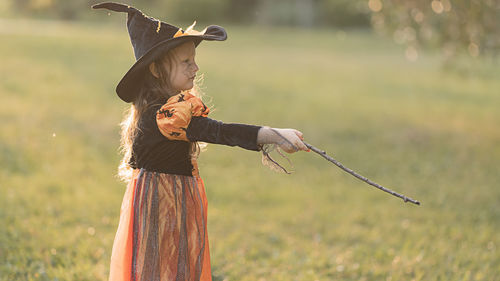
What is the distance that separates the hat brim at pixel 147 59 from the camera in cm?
297

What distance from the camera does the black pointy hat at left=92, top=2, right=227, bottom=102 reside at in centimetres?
298

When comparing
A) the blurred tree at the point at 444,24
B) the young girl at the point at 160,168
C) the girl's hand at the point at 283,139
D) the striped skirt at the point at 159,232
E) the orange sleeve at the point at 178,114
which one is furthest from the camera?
the blurred tree at the point at 444,24

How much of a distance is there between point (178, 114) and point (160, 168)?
42 centimetres

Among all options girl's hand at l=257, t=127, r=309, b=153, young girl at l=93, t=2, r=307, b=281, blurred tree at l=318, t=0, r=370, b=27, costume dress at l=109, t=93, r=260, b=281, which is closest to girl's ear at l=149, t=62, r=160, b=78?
young girl at l=93, t=2, r=307, b=281

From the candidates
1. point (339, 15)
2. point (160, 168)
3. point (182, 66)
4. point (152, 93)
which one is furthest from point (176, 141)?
point (339, 15)

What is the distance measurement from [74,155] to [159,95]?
21.7 feet

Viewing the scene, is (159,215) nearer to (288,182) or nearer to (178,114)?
(178,114)

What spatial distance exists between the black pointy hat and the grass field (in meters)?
2.35

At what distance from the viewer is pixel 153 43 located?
3072 mm

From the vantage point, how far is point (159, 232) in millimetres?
3219

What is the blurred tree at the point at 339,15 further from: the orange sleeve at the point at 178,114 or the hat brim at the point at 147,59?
the orange sleeve at the point at 178,114

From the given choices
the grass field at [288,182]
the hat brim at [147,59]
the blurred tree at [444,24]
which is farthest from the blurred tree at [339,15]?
the hat brim at [147,59]

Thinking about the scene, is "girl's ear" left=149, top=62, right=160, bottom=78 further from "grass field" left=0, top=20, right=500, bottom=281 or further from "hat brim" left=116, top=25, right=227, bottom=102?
"grass field" left=0, top=20, right=500, bottom=281

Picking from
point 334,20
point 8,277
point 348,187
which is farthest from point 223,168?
point 334,20
